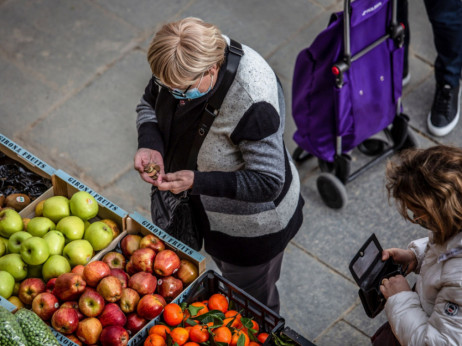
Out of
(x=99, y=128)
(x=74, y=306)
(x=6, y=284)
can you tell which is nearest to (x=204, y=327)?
(x=74, y=306)

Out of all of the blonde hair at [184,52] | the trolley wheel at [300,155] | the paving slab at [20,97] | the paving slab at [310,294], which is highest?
the blonde hair at [184,52]

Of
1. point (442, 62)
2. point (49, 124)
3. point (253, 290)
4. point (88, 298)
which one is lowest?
point (49, 124)

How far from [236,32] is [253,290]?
9.36ft

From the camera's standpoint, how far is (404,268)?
2734mm

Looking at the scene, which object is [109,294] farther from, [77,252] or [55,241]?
[55,241]

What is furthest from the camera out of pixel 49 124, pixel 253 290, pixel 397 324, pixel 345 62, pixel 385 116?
pixel 49 124

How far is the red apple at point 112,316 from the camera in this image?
253 cm

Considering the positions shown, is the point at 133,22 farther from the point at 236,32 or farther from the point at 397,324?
the point at 397,324

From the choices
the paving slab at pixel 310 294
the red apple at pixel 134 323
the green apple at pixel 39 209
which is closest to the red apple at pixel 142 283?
the red apple at pixel 134 323

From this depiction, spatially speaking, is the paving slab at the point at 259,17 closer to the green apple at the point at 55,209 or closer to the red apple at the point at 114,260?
the green apple at the point at 55,209

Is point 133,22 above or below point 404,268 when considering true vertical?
below

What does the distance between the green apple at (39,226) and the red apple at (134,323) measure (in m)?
0.59

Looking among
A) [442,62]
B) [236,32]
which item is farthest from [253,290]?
[236,32]

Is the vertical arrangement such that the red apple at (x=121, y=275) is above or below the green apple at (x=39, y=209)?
above
